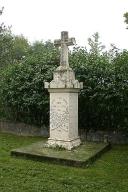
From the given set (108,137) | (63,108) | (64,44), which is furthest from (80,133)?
(64,44)

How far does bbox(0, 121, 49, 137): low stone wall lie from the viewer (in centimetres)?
1217

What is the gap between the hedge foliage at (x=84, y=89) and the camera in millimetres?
10508

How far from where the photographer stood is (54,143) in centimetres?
910

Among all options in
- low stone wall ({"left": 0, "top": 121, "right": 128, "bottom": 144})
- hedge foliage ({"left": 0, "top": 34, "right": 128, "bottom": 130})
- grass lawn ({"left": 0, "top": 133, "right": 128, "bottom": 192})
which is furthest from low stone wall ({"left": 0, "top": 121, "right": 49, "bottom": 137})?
grass lawn ({"left": 0, "top": 133, "right": 128, "bottom": 192})

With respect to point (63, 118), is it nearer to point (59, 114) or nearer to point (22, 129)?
point (59, 114)

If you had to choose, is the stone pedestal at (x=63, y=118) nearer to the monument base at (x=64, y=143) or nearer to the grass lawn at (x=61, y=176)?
the monument base at (x=64, y=143)

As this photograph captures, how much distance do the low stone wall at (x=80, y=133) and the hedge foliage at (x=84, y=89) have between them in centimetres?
26

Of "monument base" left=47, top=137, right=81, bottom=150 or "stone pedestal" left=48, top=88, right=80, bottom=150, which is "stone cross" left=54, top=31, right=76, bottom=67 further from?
"monument base" left=47, top=137, right=81, bottom=150

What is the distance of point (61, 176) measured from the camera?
22.1 ft

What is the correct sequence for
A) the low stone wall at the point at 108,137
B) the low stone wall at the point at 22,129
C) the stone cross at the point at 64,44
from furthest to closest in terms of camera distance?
the low stone wall at the point at 22,129 → the low stone wall at the point at 108,137 → the stone cross at the point at 64,44

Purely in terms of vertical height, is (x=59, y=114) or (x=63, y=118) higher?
(x=59, y=114)

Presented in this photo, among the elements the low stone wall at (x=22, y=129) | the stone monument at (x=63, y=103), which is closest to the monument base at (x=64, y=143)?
the stone monument at (x=63, y=103)

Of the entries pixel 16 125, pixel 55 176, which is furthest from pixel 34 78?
pixel 55 176

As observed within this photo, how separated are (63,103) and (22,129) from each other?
4016 millimetres
